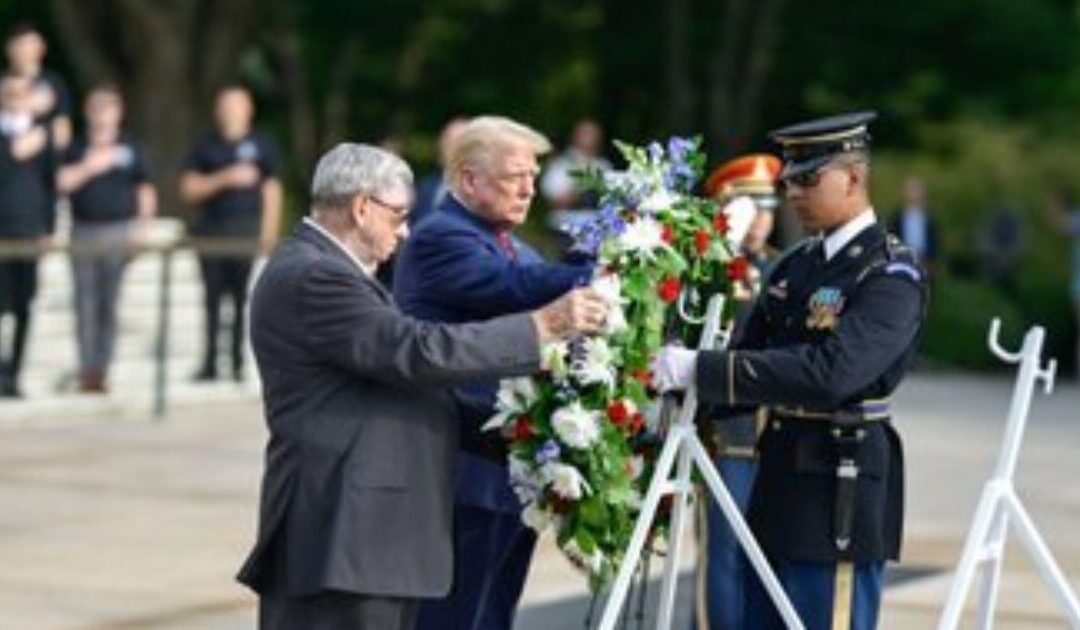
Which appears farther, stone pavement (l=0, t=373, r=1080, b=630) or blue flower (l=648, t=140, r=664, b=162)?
stone pavement (l=0, t=373, r=1080, b=630)

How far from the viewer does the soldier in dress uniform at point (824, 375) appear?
705cm

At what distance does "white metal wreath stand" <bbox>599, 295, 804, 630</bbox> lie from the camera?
279 inches

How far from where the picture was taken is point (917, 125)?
3700cm

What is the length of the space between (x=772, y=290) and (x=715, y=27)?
29294mm

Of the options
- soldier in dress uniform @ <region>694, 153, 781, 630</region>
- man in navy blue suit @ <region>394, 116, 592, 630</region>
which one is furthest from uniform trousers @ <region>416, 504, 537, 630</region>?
soldier in dress uniform @ <region>694, 153, 781, 630</region>

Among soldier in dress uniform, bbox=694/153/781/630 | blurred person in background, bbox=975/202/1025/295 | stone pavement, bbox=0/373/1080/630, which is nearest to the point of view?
soldier in dress uniform, bbox=694/153/781/630

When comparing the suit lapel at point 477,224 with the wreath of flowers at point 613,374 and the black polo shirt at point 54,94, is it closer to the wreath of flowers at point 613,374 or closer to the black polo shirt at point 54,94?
the wreath of flowers at point 613,374

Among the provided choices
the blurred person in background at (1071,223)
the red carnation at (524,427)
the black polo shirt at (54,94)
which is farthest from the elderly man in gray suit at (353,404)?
the blurred person in background at (1071,223)

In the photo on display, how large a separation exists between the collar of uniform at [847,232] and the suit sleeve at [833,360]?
146mm

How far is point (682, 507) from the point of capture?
24.0 feet

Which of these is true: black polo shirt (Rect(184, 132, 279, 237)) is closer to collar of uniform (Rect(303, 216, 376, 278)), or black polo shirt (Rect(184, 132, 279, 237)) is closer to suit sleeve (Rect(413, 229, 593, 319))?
suit sleeve (Rect(413, 229, 593, 319))

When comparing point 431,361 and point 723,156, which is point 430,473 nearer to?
point 431,361

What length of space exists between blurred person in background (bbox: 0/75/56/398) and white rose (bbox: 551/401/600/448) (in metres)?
9.70

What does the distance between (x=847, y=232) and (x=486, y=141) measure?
2.98ft
